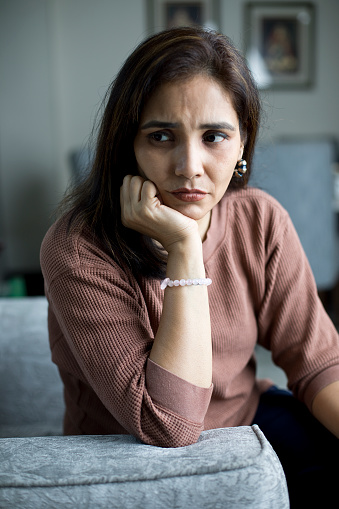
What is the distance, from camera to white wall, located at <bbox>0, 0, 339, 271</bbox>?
11.8ft

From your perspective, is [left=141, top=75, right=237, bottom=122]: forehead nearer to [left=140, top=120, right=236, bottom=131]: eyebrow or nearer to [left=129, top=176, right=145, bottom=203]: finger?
[left=140, top=120, right=236, bottom=131]: eyebrow

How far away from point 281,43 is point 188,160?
3825 mm

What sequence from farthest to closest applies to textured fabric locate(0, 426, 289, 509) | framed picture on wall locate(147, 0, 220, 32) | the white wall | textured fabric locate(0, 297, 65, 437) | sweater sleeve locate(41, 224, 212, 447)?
1. framed picture on wall locate(147, 0, 220, 32)
2. the white wall
3. textured fabric locate(0, 297, 65, 437)
4. sweater sleeve locate(41, 224, 212, 447)
5. textured fabric locate(0, 426, 289, 509)

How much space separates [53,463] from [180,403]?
22cm

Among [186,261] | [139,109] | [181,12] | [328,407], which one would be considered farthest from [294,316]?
[181,12]

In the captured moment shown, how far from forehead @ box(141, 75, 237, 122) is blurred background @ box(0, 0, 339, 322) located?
2.52 metres

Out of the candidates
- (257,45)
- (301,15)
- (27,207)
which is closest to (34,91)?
(27,207)

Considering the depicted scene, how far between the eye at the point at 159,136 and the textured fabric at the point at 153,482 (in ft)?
1.69

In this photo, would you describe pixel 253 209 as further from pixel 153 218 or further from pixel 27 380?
pixel 27 380

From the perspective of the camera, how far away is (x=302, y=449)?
40.3 inches

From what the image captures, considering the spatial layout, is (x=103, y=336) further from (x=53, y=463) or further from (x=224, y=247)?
(x=224, y=247)

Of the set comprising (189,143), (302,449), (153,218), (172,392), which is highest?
(189,143)

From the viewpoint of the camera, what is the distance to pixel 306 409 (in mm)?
1127

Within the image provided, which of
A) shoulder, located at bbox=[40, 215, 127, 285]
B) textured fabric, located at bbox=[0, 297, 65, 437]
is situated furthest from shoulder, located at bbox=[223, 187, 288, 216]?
textured fabric, located at bbox=[0, 297, 65, 437]
